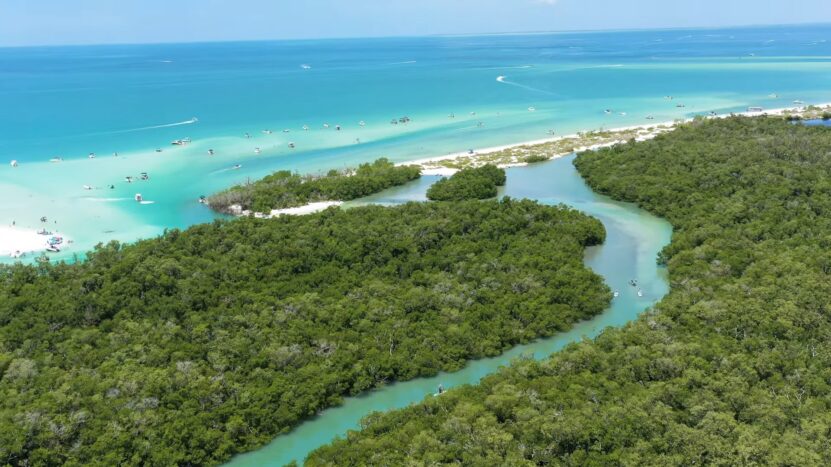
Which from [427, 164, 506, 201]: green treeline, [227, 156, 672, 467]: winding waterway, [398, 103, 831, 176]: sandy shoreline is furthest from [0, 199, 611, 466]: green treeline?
[398, 103, 831, 176]: sandy shoreline

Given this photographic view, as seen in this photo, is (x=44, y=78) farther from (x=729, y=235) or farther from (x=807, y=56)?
(x=807, y=56)

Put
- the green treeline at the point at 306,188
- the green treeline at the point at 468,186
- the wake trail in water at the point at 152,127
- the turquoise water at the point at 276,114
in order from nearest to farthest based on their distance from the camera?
1. the green treeline at the point at 306,188
2. the green treeline at the point at 468,186
3. the turquoise water at the point at 276,114
4. the wake trail in water at the point at 152,127

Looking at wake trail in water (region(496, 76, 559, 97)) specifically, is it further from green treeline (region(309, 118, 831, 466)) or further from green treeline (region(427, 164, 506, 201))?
green treeline (region(309, 118, 831, 466))

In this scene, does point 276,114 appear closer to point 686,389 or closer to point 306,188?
point 306,188

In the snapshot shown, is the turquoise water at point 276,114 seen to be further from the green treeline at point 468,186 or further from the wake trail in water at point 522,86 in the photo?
the green treeline at point 468,186

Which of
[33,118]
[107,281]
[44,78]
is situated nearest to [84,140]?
[33,118]

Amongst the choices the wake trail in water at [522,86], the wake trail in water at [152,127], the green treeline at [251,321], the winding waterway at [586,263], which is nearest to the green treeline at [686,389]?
the winding waterway at [586,263]

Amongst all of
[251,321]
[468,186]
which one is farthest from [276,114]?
[251,321]
